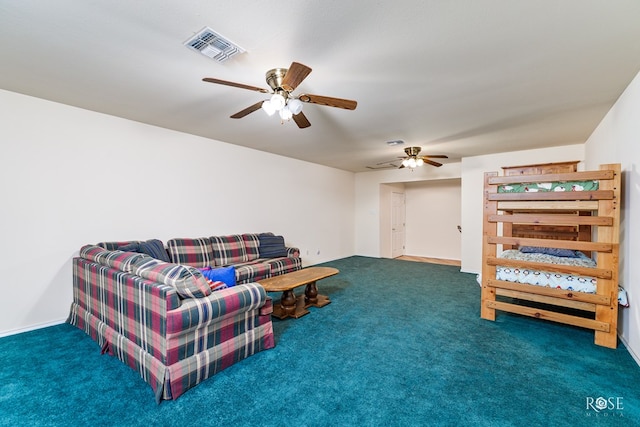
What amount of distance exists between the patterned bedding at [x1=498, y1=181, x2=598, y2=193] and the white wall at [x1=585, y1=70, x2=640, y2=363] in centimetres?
29

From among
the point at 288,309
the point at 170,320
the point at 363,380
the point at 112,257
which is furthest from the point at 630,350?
the point at 112,257

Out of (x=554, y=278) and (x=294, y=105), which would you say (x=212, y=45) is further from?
(x=554, y=278)

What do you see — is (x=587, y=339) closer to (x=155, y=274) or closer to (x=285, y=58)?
(x=285, y=58)

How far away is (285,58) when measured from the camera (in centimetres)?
220

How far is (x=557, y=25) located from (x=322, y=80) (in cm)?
170

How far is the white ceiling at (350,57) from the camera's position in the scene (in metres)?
1.68

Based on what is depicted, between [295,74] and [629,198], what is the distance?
11.2 feet

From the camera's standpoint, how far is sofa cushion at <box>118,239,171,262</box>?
342 cm

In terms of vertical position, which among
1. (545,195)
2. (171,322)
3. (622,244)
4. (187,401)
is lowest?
(187,401)

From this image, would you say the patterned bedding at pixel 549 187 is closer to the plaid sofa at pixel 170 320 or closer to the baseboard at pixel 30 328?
the plaid sofa at pixel 170 320

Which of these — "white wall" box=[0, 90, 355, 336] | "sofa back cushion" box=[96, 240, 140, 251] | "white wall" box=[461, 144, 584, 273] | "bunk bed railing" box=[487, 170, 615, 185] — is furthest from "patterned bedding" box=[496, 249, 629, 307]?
"sofa back cushion" box=[96, 240, 140, 251]

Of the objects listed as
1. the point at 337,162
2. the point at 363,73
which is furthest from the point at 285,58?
the point at 337,162

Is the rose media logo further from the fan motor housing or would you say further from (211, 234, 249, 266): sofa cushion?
(211, 234, 249, 266): sofa cushion

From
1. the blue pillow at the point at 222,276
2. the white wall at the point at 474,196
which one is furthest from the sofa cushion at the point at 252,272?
the white wall at the point at 474,196
